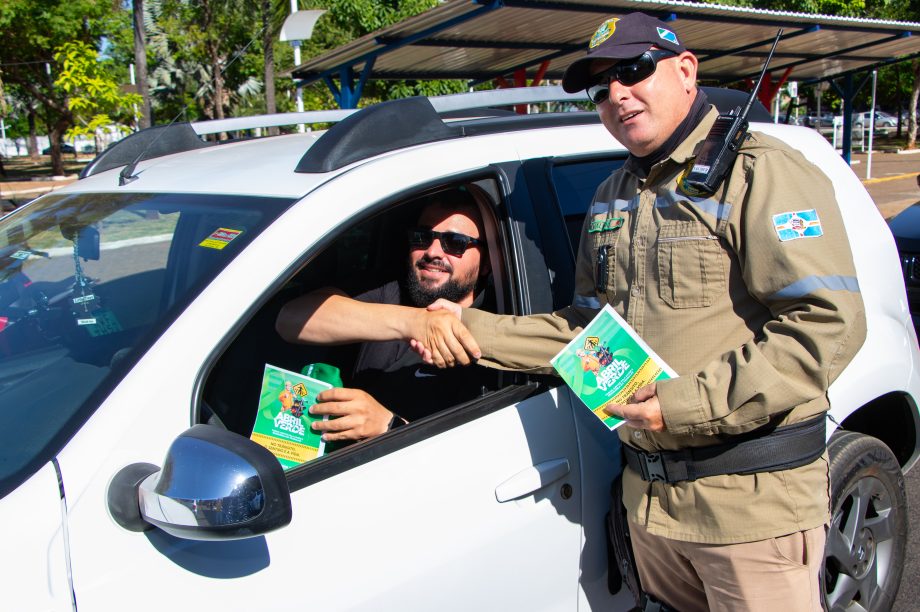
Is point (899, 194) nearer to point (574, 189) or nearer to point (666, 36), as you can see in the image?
point (574, 189)

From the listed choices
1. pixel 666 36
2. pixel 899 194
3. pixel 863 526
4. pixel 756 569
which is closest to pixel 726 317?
pixel 756 569

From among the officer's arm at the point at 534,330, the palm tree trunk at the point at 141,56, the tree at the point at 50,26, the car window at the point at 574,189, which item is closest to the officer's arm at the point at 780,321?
the officer's arm at the point at 534,330

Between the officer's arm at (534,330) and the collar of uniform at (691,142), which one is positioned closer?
the collar of uniform at (691,142)

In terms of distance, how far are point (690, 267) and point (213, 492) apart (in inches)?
43.5

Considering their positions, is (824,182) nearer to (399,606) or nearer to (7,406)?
(399,606)

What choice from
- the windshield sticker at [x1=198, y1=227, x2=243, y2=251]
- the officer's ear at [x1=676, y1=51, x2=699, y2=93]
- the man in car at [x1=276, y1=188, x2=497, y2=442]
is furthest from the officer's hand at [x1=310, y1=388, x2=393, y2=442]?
the officer's ear at [x1=676, y1=51, x2=699, y2=93]

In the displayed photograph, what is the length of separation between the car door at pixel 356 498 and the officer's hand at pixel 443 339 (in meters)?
0.14

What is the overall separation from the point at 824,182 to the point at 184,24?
3219 cm

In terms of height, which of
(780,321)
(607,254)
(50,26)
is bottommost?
(780,321)

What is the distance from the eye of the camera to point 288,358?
2459 millimetres

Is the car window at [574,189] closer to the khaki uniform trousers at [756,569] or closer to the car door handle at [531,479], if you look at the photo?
the car door handle at [531,479]

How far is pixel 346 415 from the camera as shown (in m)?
1.99

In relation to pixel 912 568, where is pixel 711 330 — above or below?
above

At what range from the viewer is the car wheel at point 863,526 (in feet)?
8.21
